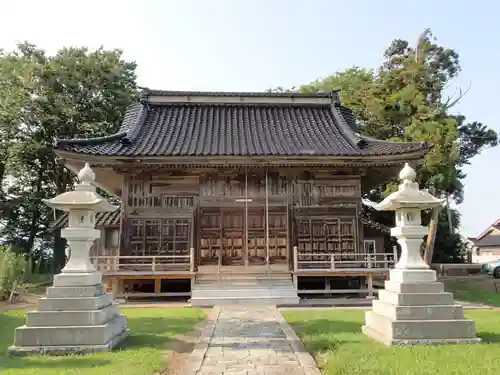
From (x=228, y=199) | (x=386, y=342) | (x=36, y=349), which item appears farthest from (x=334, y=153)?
(x=36, y=349)

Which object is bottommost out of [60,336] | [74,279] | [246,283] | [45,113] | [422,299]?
[60,336]

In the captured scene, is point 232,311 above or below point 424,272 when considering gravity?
below

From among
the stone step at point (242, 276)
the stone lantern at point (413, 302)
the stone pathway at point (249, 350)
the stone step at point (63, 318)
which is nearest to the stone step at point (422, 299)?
the stone lantern at point (413, 302)

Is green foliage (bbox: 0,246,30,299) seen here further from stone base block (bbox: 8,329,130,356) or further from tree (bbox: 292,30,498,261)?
tree (bbox: 292,30,498,261)

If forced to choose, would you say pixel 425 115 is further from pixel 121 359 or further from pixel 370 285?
pixel 121 359

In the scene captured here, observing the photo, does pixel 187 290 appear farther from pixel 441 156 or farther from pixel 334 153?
pixel 441 156

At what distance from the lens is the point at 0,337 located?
875 cm

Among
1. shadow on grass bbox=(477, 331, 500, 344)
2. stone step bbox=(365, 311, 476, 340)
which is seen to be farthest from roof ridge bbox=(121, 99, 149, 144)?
shadow on grass bbox=(477, 331, 500, 344)

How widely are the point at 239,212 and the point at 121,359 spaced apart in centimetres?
992

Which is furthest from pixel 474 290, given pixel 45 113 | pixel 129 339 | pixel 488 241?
pixel 488 241

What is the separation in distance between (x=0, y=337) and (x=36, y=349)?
240 cm

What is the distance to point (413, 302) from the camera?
761 cm

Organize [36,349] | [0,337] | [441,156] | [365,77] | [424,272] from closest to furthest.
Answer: [36,349]
[424,272]
[0,337]
[441,156]
[365,77]

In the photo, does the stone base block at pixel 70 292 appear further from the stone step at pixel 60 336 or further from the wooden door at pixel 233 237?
the wooden door at pixel 233 237
